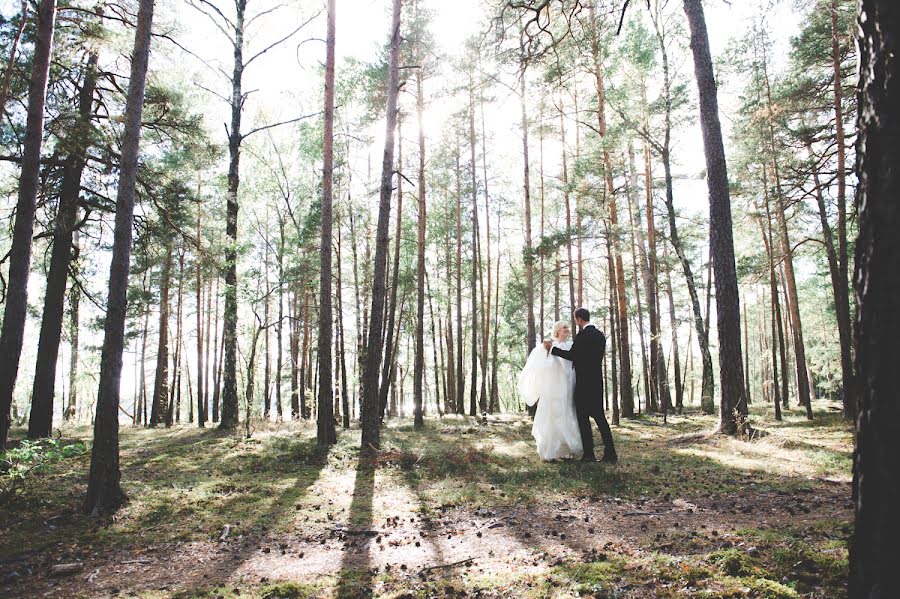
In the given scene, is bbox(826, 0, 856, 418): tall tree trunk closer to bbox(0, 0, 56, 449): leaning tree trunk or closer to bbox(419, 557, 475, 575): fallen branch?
bbox(419, 557, 475, 575): fallen branch

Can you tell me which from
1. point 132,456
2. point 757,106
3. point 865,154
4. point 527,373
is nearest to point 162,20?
point 132,456

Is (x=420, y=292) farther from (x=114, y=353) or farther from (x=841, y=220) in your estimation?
(x=841, y=220)

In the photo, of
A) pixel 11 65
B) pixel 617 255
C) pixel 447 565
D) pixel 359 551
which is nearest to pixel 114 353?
pixel 359 551

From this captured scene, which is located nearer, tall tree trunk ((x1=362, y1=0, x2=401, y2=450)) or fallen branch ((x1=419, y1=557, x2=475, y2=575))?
fallen branch ((x1=419, y1=557, x2=475, y2=575))

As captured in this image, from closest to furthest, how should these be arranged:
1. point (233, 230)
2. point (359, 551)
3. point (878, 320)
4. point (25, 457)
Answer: point (878, 320) < point (359, 551) < point (25, 457) < point (233, 230)

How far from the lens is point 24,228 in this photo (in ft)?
23.0

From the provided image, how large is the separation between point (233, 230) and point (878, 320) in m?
14.5

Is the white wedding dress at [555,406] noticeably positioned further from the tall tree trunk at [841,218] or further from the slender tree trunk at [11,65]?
the tall tree trunk at [841,218]

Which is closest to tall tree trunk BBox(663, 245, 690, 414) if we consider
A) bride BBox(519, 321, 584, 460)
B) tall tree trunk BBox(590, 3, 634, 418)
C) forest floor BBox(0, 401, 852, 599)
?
tall tree trunk BBox(590, 3, 634, 418)

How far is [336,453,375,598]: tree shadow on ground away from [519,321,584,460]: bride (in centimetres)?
289

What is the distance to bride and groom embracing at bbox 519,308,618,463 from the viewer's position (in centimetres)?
762

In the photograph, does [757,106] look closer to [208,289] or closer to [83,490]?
[83,490]

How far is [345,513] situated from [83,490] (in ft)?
11.7

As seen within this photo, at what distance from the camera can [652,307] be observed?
52.0 ft
